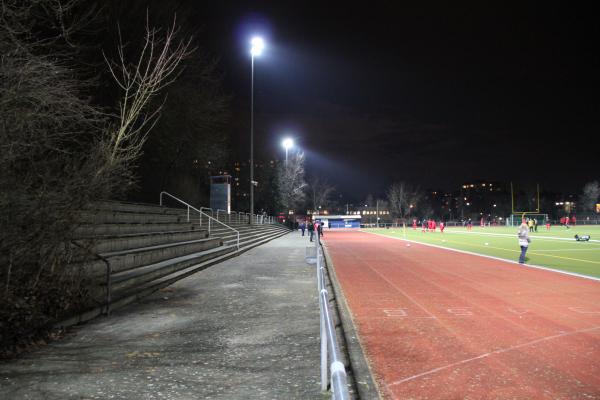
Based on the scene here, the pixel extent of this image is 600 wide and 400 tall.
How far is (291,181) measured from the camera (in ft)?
225

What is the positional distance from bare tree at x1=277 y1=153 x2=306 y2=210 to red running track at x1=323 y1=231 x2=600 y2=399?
5371 centimetres

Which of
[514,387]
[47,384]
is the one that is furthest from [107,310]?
[514,387]

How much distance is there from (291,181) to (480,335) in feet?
203

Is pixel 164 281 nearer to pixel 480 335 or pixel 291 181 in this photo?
pixel 480 335

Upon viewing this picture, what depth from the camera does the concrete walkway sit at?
15.5ft

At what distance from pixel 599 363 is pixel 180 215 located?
61.5 feet

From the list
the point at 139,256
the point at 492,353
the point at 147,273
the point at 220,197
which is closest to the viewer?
the point at 492,353

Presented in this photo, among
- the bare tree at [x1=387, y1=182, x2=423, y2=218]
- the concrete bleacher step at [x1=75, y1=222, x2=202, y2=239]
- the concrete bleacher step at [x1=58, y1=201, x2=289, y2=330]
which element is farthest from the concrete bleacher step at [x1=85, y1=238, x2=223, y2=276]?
the bare tree at [x1=387, y1=182, x2=423, y2=218]

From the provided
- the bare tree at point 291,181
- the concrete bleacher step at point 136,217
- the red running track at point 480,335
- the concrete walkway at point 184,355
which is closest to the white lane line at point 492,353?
the red running track at point 480,335

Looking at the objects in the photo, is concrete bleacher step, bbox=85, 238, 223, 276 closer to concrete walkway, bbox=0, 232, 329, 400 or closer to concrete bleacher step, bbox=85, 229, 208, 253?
concrete bleacher step, bbox=85, 229, 208, 253

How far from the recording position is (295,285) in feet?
40.2

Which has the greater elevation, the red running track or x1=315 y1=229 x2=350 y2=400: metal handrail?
x1=315 y1=229 x2=350 y2=400: metal handrail

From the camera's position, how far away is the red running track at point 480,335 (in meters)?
5.11

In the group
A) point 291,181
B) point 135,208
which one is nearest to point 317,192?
point 291,181
